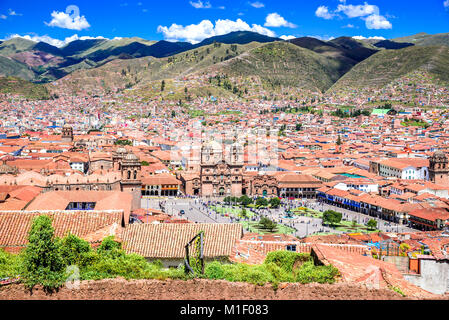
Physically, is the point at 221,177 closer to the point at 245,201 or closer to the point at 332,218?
the point at 245,201

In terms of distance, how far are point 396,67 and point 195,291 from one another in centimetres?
16692

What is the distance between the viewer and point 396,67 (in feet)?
521

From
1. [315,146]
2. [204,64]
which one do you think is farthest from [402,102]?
[204,64]

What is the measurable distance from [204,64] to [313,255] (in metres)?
189

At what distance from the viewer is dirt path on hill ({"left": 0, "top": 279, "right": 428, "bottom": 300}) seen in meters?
6.56

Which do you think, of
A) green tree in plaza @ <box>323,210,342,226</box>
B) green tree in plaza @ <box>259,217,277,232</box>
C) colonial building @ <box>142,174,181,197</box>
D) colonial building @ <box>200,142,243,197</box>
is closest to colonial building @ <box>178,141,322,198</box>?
colonial building @ <box>200,142,243,197</box>

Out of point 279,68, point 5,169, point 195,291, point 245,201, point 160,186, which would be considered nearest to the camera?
point 195,291

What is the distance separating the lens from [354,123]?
111500mm

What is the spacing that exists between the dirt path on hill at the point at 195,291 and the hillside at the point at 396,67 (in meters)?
148

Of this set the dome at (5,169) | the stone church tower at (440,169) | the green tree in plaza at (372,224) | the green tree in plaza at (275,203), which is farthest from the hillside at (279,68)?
the green tree in plaza at (372,224)

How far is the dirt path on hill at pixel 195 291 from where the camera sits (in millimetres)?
6559

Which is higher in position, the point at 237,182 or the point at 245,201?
the point at 237,182

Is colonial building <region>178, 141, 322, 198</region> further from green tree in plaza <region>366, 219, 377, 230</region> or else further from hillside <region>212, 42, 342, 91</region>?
Result: hillside <region>212, 42, 342, 91</region>

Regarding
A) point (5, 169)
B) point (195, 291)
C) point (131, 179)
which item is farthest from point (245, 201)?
point (195, 291)
